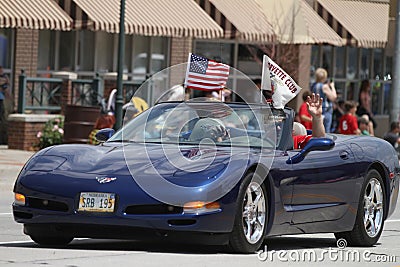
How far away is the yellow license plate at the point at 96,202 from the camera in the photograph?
30.2 feet

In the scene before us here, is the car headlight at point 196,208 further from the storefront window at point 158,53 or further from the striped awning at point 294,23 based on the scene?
the storefront window at point 158,53

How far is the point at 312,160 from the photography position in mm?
10406

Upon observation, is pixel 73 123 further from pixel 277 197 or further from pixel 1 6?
pixel 277 197


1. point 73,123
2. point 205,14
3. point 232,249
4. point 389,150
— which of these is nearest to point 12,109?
point 73,123

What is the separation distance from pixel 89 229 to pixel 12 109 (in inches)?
625

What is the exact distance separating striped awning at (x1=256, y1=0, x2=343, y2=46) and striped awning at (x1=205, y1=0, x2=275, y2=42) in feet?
1.12

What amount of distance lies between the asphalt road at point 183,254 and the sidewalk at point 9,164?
248 inches

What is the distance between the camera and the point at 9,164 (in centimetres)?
1964

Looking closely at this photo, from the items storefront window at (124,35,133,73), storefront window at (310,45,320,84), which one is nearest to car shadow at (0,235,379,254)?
storefront window at (124,35,133,73)

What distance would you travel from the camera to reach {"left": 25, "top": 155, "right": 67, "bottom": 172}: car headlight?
961 centimetres

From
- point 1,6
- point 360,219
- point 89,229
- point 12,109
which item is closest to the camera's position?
point 89,229

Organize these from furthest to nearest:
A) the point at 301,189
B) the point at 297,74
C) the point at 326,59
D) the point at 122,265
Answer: the point at 326,59 < the point at 297,74 < the point at 301,189 < the point at 122,265

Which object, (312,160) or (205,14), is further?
(205,14)

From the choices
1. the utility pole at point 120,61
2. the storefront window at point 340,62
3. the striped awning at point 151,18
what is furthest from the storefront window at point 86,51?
the storefront window at point 340,62
